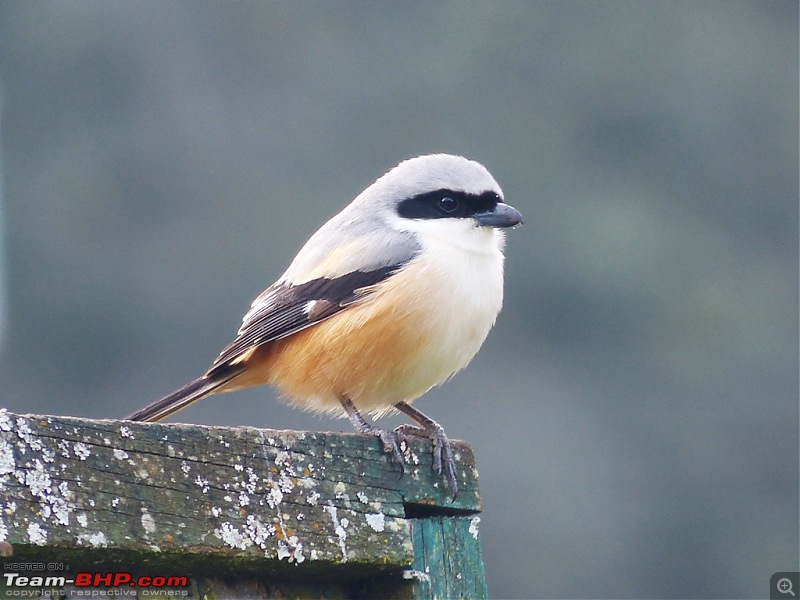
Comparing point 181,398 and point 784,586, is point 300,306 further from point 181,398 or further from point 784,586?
point 784,586

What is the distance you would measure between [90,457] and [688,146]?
23.8 metres

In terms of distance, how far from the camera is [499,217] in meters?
4.61

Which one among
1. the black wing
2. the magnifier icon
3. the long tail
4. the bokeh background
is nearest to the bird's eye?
the black wing

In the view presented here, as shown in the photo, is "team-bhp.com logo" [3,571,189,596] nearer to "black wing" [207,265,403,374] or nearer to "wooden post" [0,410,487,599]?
"wooden post" [0,410,487,599]

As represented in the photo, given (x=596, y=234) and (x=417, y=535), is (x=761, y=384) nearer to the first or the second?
(x=596, y=234)

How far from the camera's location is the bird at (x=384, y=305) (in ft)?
13.7

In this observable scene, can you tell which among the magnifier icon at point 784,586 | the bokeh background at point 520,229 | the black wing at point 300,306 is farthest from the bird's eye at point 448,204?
the bokeh background at point 520,229

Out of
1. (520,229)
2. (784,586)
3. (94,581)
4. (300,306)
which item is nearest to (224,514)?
(94,581)

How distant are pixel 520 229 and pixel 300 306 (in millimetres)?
13604

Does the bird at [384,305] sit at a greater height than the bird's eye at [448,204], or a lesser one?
lesser

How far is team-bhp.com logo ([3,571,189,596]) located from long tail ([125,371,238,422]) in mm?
1422

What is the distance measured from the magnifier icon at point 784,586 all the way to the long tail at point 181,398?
2.49m

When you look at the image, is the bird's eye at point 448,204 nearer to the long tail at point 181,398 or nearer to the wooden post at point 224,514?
the long tail at point 181,398

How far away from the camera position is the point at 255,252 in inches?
813
